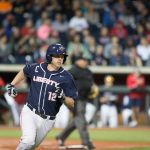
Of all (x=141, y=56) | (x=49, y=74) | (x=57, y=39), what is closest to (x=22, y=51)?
(x=57, y=39)

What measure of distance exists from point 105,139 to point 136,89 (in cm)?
364

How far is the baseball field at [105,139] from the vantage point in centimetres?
1120

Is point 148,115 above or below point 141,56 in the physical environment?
below

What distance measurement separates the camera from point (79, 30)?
17828 millimetres

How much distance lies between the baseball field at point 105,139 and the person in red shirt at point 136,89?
2.57 ft

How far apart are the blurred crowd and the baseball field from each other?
2331 millimetres

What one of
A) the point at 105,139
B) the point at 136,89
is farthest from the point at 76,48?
the point at 105,139

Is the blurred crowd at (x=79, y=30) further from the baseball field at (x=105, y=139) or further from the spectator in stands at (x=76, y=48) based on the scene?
the baseball field at (x=105, y=139)

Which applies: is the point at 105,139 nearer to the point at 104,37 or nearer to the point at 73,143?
the point at 73,143

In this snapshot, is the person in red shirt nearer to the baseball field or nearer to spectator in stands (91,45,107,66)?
the baseball field

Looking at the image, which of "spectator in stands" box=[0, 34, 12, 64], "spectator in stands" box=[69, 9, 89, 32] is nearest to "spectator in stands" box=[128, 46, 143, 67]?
"spectator in stands" box=[69, 9, 89, 32]

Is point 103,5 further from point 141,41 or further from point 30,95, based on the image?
point 30,95

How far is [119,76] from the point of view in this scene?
1816 centimetres

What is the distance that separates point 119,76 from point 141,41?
4.61 feet
